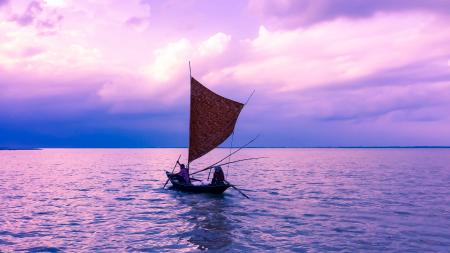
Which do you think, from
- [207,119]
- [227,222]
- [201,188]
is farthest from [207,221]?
[207,119]

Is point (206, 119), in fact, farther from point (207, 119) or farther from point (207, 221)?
point (207, 221)

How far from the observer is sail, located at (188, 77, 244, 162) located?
30.2 meters

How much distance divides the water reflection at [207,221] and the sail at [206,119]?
147 inches

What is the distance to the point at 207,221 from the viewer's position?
74.0 feet

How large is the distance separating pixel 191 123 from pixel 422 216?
16995 mm

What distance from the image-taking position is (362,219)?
2292cm

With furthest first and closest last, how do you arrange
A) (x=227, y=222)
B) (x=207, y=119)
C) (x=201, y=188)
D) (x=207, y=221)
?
(x=201, y=188) → (x=207, y=119) → (x=207, y=221) → (x=227, y=222)

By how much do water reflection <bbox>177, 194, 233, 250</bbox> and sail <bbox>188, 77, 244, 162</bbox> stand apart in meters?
3.74

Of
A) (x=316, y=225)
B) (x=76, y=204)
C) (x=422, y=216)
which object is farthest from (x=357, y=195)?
(x=76, y=204)

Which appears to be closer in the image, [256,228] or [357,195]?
[256,228]

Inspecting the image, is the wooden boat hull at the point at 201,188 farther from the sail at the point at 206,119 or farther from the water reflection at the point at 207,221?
the sail at the point at 206,119

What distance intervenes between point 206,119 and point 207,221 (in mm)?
9785

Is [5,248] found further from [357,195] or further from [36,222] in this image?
[357,195]

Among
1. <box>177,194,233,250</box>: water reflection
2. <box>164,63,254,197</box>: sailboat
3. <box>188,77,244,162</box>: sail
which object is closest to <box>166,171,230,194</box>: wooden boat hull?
<box>164,63,254,197</box>: sailboat
